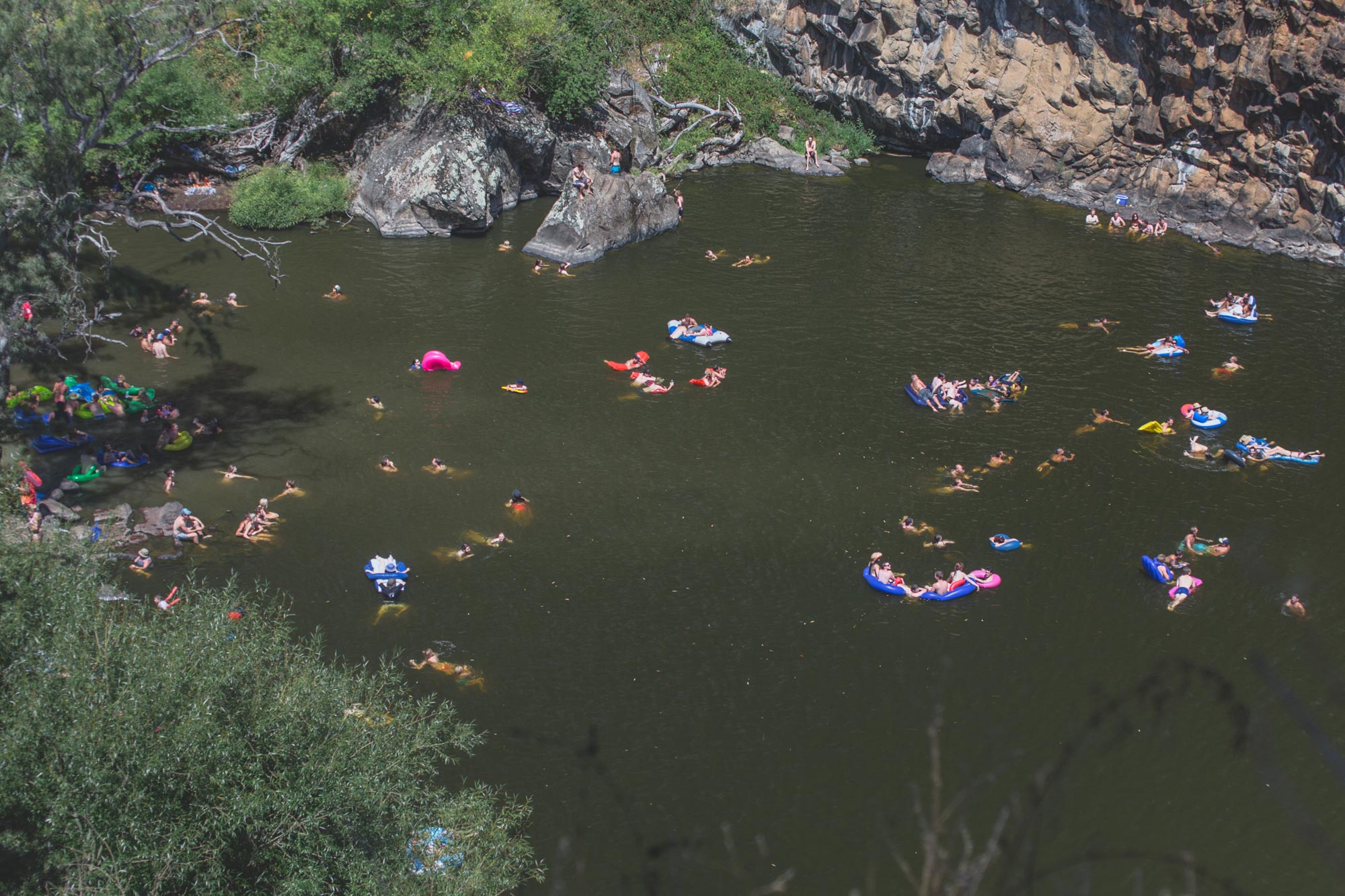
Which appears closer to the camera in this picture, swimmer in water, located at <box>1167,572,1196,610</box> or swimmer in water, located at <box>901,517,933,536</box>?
swimmer in water, located at <box>1167,572,1196,610</box>

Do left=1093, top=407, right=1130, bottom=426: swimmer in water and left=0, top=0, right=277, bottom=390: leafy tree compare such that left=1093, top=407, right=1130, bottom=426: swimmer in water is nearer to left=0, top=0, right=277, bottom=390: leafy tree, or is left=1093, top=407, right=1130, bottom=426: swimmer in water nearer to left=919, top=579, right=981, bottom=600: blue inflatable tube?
left=919, top=579, right=981, bottom=600: blue inflatable tube

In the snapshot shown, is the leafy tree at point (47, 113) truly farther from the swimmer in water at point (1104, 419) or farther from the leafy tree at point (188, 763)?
the swimmer in water at point (1104, 419)

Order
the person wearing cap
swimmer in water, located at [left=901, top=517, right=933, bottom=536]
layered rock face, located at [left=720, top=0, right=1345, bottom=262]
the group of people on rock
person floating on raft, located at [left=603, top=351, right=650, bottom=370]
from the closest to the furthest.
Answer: the person wearing cap < swimmer in water, located at [left=901, top=517, right=933, bottom=536] < person floating on raft, located at [left=603, top=351, right=650, bottom=370] < layered rock face, located at [left=720, top=0, right=1345, bottom=262] < the group of people on rock

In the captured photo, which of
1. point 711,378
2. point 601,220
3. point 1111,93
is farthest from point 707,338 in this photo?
point 1111,93

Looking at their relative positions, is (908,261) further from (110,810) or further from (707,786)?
(110,810)

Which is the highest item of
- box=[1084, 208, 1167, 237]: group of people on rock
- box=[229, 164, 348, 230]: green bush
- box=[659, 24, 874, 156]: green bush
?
box=[659, 24, 874, 156]: green bush

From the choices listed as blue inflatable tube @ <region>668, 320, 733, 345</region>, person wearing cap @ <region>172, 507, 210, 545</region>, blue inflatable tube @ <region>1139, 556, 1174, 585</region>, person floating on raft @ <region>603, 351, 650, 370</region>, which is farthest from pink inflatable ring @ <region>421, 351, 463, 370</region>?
blue inflatable tube @ <region>1139, 556, 1174, 585</region>

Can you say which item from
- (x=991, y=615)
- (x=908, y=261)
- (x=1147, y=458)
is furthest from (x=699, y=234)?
(x=991, y=615)
